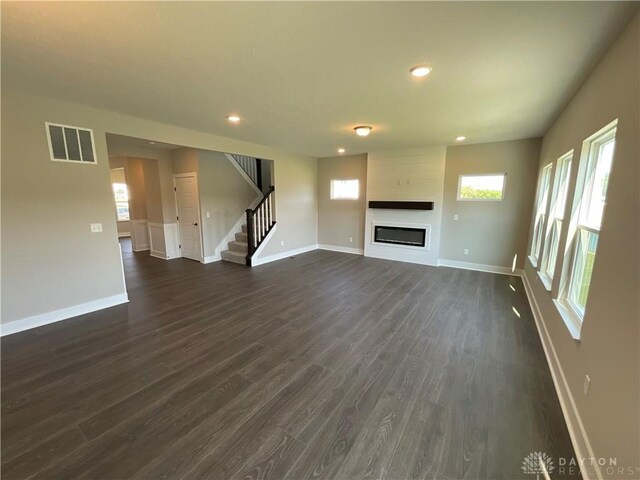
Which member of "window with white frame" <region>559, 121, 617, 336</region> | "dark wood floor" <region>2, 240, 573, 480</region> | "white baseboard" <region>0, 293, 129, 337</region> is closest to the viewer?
"dark wood floor" <region>2, 240, 573, 480</region>

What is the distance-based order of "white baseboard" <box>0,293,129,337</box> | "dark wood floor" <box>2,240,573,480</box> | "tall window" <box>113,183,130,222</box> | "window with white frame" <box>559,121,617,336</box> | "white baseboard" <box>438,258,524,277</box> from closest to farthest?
"dark wood floor" <box>2,240,573,480</box> < "window with white frame" <box>559,121,617,336</box> < "white baseboard" <box>0,293,129,337</box> < "white baseboard" <box>438,258,524,277</box> < "tall window" <box>113,183,130,222</box>

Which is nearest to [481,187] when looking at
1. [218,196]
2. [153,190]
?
[218,196]

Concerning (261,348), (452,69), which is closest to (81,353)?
(261,348)

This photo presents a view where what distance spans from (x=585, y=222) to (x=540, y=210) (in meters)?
2.48

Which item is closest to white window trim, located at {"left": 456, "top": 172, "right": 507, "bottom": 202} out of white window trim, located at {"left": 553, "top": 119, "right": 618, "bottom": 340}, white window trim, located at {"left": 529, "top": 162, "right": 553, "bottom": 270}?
white window trim, located at {"left": 529, "top": 162, "right": 553, "bottom": 270}

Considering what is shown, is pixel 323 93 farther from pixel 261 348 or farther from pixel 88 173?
pixel 88 173

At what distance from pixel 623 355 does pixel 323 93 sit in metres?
3.05

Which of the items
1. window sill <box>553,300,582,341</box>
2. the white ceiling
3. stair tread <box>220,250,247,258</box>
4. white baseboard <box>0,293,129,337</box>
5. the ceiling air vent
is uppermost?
the white ceiling

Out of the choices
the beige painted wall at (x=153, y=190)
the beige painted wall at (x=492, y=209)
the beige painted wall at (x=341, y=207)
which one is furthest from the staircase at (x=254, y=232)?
the beige painted wall at (x=492, y=209)

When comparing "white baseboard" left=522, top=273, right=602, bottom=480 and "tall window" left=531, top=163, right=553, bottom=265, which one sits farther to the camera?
"tall window" left=531, top=163, right=553, bottom=265

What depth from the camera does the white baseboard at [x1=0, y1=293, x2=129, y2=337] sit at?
2998mm

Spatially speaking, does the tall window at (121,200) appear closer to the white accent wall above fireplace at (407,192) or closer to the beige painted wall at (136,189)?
the beige painted wall at (136,189)

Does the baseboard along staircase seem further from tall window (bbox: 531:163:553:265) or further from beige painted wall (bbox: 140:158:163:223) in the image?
tall window (bbox: 531:163:553:265)

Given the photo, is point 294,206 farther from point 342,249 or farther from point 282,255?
point 342,249
